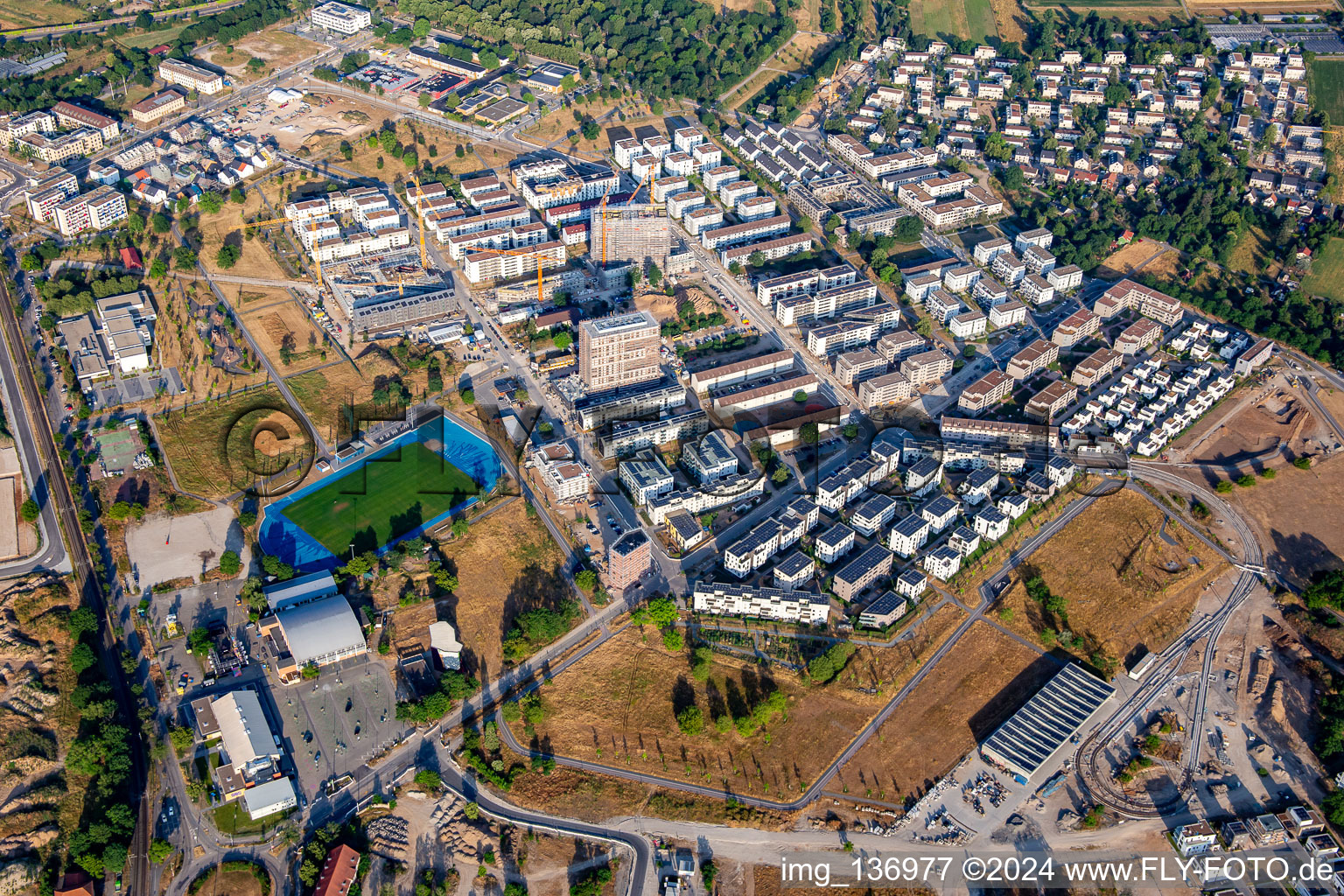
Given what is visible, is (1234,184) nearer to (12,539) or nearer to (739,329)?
(739,329)

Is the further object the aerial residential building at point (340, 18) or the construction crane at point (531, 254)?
the aerial residential building at point (340, 18)

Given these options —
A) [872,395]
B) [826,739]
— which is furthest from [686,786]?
[872,395]

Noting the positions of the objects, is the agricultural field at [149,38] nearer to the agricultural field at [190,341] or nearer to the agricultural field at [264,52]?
the agricultural field at [264,52]

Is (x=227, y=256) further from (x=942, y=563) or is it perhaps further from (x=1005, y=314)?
(x=1005, y=314)

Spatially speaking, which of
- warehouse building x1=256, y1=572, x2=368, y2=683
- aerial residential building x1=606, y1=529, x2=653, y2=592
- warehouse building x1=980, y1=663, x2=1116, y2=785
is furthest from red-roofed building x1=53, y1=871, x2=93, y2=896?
warehouse building x1=980, y1=663, x2=1116, y2=785

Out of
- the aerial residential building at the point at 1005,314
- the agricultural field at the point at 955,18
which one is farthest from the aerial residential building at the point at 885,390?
the agricultural field at the point at 955,18

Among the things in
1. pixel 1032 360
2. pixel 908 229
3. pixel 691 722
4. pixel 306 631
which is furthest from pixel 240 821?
pixel 908 229
